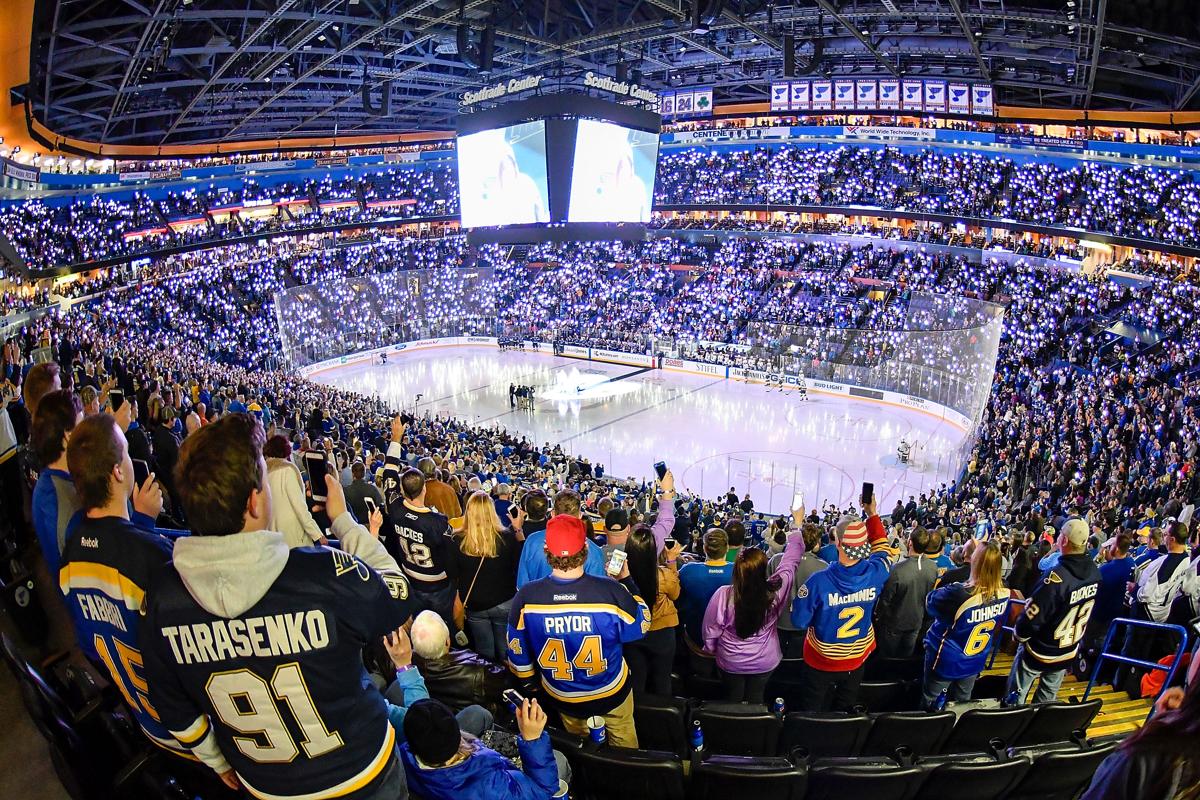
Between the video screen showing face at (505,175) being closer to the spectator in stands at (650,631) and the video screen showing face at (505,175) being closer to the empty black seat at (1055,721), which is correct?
the spectator in stands at (650,631)

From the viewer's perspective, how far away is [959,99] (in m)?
38.5

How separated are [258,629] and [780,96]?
4474 cm

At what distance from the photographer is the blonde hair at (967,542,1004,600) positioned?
4828 millimetres

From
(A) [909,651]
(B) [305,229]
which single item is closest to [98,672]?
(A) [909,651]

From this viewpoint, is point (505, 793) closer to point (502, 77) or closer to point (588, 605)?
point (588, 605)

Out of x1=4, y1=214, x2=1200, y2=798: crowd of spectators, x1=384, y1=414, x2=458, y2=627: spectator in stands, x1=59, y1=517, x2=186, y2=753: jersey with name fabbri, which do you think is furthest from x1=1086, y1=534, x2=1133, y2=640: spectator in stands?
x1=59, y1=517, x2=186, y2=753: jersey with name fabbri

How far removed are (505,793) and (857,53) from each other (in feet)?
133

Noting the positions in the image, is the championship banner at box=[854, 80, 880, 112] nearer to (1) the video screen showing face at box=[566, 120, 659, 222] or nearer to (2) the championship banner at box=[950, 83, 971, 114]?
(2) the championship banner at box=[950, 83, 971, 114]

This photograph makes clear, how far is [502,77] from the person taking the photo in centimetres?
4372

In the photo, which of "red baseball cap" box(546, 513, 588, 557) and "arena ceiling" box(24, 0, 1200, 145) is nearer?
"red baseball cap" box(546, 513, 588, 557)

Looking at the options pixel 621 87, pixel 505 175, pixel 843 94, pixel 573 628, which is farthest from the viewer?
pixel 843 94

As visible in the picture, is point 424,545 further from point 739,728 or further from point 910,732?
point 910,732

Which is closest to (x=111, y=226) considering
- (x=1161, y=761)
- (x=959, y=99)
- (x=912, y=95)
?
(x=912, y=95)

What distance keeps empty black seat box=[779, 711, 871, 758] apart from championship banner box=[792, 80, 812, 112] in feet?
138
